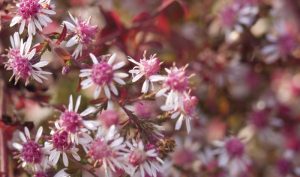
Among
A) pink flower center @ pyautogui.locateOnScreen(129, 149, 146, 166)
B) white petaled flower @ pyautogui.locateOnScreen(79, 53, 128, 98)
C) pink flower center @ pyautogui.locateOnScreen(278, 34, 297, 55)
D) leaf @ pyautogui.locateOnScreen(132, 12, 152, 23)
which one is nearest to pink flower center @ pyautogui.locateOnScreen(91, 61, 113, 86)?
white petaled flower @ pyautogui.locateOnScreen(79, 53, 128, 98)

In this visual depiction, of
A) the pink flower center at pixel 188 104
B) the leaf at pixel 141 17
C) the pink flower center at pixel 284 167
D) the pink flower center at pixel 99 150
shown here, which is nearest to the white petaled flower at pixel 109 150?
the pink flower center at pixel 99 150

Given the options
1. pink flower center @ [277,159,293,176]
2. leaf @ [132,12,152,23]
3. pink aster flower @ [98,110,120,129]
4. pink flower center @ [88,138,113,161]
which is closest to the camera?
pink flower center @ [88,138,113,161]

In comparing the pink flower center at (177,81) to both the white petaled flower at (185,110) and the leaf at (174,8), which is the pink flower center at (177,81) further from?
the leaf at (174,8)

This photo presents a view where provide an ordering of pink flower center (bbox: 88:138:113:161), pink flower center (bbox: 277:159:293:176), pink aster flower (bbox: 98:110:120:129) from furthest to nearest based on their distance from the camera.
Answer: pink flower center (bbox: 277:159:293:176), pink aster flower (bbox: 98:110:120:129), pink flower center (bbox: 88:138:113:161)

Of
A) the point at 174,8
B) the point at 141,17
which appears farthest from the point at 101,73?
the point at 174,8

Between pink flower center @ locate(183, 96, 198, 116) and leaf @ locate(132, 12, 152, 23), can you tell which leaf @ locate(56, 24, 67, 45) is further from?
leaf @ locate(132, 12, 152, 23)

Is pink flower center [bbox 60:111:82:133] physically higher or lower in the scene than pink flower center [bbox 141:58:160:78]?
lower

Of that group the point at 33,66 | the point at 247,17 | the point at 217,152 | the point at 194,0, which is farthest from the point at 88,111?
the point at 194,0

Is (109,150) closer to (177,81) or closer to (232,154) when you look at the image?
(177,81)

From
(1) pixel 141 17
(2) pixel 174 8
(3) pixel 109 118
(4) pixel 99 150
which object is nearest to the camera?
(4) pixel 99 150
